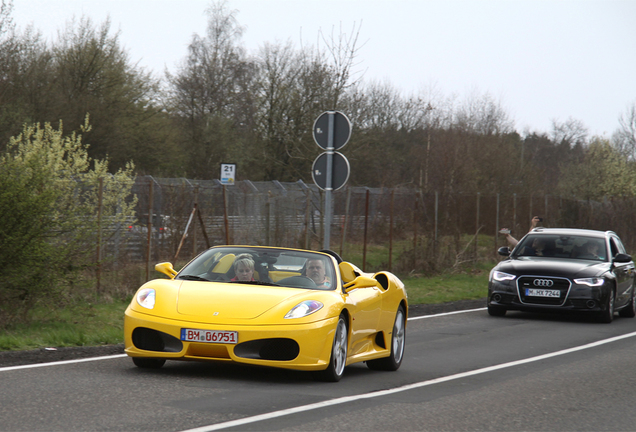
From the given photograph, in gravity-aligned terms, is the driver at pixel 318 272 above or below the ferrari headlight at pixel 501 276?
above

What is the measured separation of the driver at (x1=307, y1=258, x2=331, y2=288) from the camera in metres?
8.45

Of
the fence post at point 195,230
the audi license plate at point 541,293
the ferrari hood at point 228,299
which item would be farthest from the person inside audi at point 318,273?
the fence post at point 195,230

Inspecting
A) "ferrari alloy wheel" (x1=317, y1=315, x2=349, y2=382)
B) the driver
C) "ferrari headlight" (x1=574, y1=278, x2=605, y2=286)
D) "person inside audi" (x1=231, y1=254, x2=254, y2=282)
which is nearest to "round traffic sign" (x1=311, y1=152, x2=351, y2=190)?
"ferrari headlight" (x1=574, y1=278, x2=605, y2=286)

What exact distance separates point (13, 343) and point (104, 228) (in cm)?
511

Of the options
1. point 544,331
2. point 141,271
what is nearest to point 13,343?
point 141,271

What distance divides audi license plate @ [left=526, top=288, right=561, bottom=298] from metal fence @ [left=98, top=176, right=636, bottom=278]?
19.9 ft

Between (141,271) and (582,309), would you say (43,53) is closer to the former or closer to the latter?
(141,271)

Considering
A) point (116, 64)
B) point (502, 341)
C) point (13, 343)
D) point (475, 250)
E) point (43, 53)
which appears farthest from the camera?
point (116, 64)

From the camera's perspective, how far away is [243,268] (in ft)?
28.1

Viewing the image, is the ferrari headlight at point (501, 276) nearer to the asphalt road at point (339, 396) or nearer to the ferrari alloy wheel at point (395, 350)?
the asphalt road at point (339, 396)

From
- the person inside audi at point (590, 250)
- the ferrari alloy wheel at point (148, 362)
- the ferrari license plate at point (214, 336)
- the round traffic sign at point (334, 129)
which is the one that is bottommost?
the ferrari alloy wheel at point (148, 362)

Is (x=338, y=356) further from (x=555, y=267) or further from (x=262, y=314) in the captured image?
(x=555, y=267)

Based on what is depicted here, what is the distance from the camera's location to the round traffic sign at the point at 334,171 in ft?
44.4

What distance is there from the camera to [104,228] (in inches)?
575
